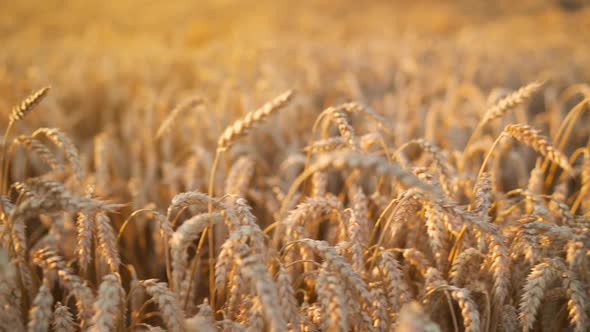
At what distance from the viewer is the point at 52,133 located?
1280mm

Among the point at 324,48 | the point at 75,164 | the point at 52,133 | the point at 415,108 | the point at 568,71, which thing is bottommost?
the point at 75,164

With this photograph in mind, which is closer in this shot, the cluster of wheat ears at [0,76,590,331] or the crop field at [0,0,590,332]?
the cluster of wheat ears at [0,76,590,331]

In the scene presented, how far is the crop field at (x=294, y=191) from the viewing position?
112 cm

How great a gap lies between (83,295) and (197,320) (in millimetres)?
424

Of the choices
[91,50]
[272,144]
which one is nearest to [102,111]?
[272,144]

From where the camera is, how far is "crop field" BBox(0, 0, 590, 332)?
43.9 inches

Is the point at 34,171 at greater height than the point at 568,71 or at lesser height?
lesser

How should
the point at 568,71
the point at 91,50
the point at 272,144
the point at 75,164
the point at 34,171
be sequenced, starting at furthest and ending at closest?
the point at 91,50 < the point at 568,71 < the point at 272,144 < the point at 34,171 < the point at 75,164

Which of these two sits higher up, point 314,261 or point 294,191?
point 294,191

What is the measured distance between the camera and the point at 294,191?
1.48 meters

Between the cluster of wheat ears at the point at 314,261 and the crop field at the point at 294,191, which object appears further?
the crop field at the point at 294,191

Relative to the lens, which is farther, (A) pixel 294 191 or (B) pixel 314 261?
(A) pixel 294 191

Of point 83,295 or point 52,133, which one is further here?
point 52,133

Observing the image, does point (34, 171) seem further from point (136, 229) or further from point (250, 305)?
point (250, 305)
